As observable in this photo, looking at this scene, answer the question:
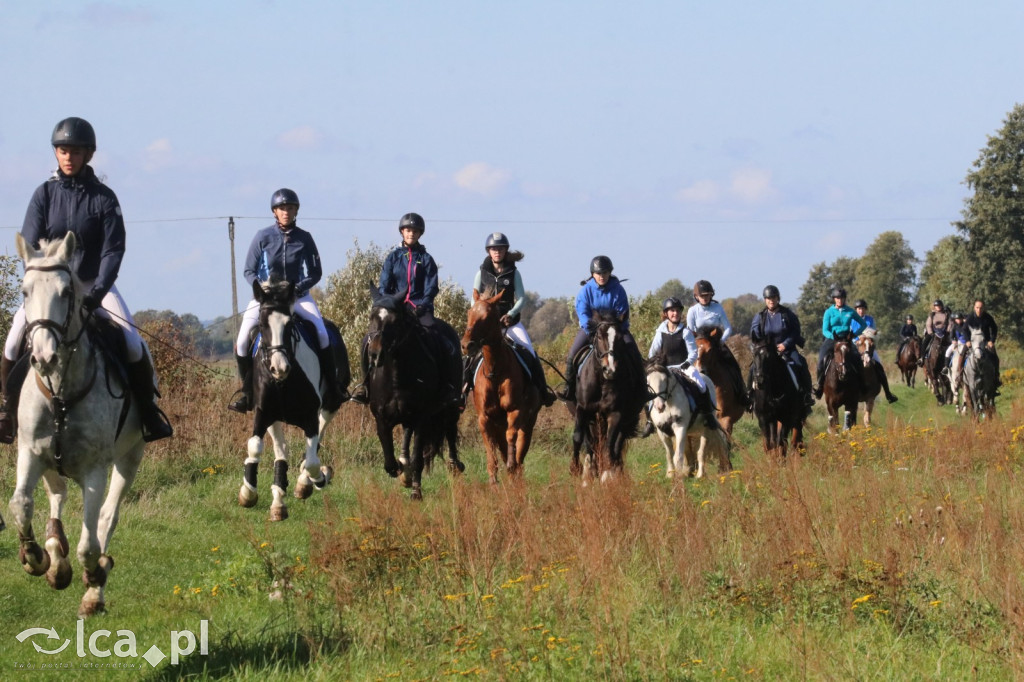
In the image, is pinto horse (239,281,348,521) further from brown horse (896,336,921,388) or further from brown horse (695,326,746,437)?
brown horse (896,336,921,388)

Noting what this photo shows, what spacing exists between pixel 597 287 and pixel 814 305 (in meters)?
104

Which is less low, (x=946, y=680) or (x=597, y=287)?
(x=597, y=287)

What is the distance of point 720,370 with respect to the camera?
18.4m

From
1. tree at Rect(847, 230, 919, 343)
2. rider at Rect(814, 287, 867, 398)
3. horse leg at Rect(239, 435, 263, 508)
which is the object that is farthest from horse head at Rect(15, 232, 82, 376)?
tree at Rect(847, 230, 919, 343)

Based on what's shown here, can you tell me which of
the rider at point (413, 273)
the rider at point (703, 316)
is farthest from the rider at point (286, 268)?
the rider at point (703, 316)

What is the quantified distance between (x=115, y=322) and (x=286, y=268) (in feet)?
13.9

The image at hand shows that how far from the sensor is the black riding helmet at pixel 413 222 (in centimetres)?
1481

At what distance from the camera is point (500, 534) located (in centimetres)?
959

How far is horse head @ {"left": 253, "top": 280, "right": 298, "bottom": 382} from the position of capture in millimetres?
11781

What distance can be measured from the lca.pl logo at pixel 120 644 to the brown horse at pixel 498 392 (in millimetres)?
6338

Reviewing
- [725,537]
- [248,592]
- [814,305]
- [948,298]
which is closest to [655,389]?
[725,537]

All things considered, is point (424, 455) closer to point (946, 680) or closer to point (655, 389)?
point (655, 389)

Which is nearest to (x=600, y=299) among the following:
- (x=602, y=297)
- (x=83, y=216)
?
(x=602, y=297)

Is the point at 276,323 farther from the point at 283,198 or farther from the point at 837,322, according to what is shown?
the point at 837,322
